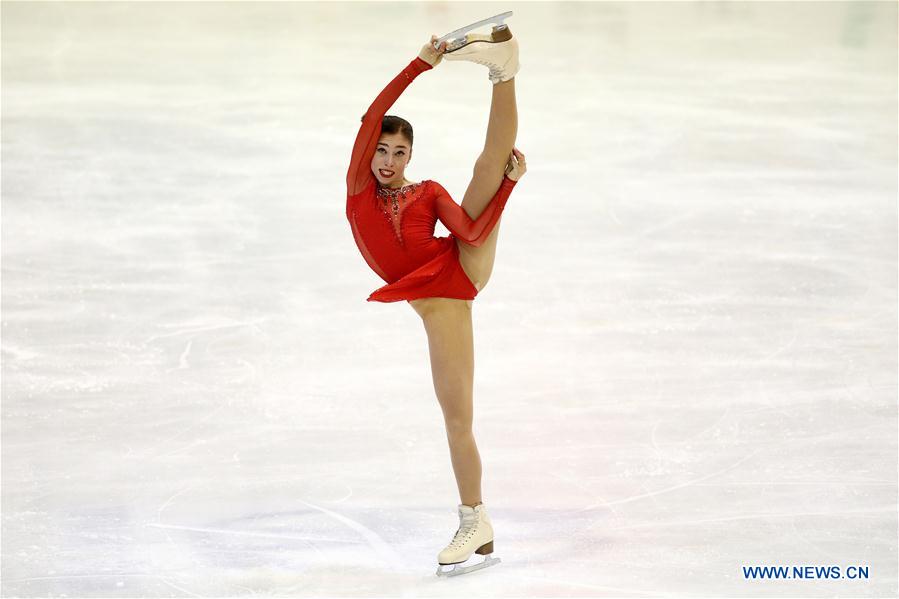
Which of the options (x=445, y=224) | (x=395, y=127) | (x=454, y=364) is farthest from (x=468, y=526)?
(x=395, y=127)

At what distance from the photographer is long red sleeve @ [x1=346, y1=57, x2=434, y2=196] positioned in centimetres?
369

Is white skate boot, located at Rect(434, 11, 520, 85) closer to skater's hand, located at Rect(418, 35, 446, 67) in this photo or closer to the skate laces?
skater's hand, located at Rect(418, 35, 446, 67)

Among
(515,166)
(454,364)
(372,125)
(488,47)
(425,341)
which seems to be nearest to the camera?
(488,47)

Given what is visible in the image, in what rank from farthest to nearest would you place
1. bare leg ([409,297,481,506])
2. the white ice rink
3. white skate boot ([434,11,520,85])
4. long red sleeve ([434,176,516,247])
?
1. the white ice rink
2. bare leg ([409,297,481,506])
3. long red sleeve ([434,176,516,247])
4. white skate boot ([434,11,520,85])

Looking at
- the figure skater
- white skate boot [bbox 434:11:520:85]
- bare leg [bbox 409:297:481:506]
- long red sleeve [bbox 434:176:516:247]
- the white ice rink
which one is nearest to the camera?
white skate boot [bbox 434:11:520:85]

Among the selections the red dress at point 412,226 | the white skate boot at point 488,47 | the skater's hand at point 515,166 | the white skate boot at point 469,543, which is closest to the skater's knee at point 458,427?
the white skate boot at point 469,543

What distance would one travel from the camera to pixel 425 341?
6.04 metres

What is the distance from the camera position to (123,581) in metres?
4.09

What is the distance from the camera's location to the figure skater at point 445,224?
12.3 ft

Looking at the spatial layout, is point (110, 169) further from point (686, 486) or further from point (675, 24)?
point (675, 24)

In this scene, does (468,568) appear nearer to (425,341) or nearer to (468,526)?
(468,526)

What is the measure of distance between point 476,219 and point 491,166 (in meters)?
0.17

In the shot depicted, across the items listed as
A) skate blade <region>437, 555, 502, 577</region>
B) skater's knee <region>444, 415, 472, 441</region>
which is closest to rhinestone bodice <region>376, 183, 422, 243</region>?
skater's knee <region>444, 415, 472, 441</region>

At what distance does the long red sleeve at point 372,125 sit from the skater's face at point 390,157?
1.2 inches
